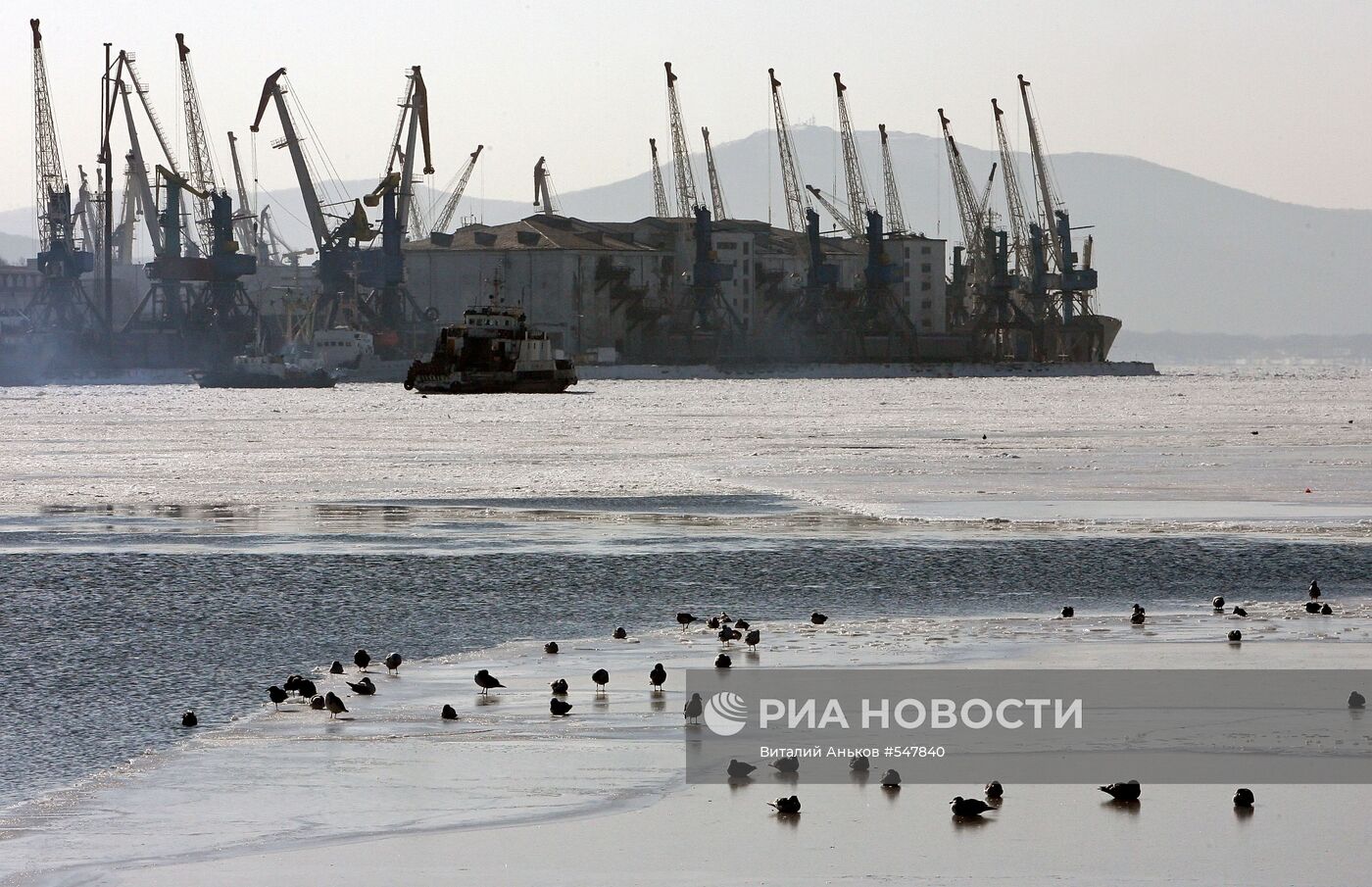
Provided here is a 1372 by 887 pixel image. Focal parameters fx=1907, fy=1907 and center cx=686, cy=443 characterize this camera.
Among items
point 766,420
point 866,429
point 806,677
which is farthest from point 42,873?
point 766,420

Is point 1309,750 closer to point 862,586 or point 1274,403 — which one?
point 862,586

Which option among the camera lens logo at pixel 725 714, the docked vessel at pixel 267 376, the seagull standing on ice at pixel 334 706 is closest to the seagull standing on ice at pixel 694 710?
the camera lens logo at pixel 725 714

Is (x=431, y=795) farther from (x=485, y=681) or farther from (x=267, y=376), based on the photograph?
(x=267, y=376)

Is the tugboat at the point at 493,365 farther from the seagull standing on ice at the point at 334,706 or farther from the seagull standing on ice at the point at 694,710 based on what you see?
the seagull standing on ice at the point at 694,710

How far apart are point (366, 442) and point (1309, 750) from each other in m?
54.5

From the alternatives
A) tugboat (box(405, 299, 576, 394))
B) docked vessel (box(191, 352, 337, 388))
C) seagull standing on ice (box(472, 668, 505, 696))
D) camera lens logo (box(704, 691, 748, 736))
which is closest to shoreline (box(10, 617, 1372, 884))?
seagull standing on ice (box(472, 668, 505, 696))

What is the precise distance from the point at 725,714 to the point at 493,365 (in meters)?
138

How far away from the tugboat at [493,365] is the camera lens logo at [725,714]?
444 feet

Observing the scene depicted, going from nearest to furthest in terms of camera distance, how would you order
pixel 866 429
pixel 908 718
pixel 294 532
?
pixel 908 718, pixel 294 532, pixel 866 429

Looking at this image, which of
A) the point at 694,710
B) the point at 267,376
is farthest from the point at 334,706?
the point at 267,376

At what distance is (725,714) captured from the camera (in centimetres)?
1332

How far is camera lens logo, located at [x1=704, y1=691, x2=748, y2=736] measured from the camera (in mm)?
12828

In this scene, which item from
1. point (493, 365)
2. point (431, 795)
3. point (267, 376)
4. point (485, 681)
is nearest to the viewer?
point (431, 795)

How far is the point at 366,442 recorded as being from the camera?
2530 inches
